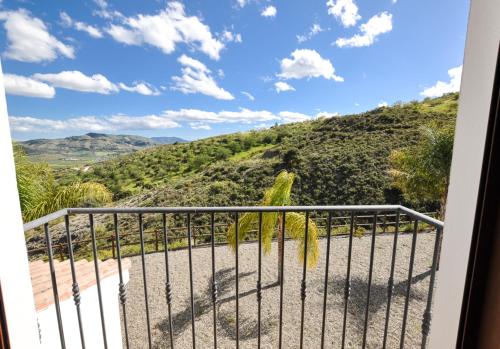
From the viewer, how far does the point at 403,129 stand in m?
20.4

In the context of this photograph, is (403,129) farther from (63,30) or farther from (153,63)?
(63,30)

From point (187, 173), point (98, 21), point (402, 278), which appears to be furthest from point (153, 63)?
point (402, 278)

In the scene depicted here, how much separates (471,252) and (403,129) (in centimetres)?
2316

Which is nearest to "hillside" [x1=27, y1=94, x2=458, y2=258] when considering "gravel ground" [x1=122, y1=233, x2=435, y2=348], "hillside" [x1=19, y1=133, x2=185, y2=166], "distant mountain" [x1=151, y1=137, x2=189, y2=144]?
"hillside" [x1=19, y1=133, x2=185, y2=166]

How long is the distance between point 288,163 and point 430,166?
11.7 m

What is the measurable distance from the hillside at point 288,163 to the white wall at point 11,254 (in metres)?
14.4

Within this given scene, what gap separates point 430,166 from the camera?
796 centimetres

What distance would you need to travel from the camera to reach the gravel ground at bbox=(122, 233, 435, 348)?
18.0 ft

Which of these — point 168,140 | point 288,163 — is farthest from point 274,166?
point 168,140

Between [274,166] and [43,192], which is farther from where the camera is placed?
[274,166]

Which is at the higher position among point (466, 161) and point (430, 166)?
point (466, 161)

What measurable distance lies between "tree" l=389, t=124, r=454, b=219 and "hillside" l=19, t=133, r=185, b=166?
44.6 ft

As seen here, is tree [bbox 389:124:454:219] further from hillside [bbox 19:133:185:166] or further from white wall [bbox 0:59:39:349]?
hillside [bbox 19:133:185:166]

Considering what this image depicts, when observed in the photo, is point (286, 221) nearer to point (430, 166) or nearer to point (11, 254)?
point (430, 166)
